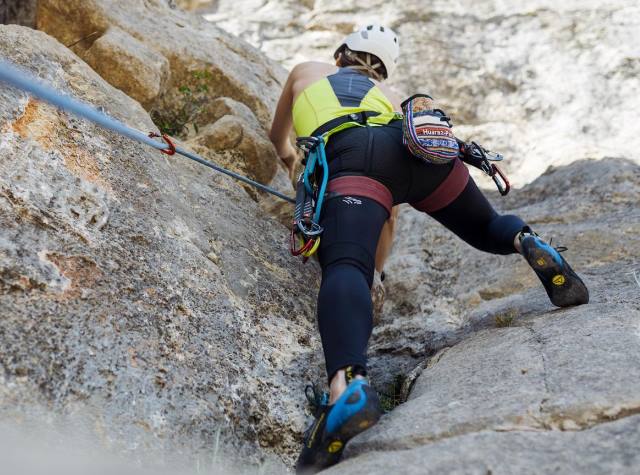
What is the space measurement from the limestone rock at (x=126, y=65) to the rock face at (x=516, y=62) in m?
3.95

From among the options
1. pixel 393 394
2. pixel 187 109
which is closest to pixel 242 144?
pixel 187 109

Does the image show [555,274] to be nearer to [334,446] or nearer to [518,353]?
[518,353]

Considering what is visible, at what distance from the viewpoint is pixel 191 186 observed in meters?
3.98

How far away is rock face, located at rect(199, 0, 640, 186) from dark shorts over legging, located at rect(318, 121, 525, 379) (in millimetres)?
3044

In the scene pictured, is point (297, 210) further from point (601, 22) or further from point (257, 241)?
point (601, 22)

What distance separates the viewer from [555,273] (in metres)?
3.24

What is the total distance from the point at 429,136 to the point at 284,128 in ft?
6.15

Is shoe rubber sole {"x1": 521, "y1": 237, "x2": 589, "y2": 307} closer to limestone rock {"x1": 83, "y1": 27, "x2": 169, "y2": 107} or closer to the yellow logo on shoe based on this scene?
the yellow logo on shoe

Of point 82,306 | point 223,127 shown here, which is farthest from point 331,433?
point 223,127

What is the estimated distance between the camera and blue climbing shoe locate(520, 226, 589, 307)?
324cm

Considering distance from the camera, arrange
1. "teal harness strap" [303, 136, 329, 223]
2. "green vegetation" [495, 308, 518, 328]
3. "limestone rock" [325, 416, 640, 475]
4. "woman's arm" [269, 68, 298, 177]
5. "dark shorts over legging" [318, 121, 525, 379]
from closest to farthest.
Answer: "limestone rock" [325, 416, 640, 475]
"dark shorts over legging" [318, 121, 525, 379]
"teal harness strap" [303, 136, 329, 223]
"green vegetation" [495, 308, 518, 328]
"woman's arm" [269, 68, 298, 177]

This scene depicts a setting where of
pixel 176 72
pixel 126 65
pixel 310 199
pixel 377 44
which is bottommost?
pixel 176 72

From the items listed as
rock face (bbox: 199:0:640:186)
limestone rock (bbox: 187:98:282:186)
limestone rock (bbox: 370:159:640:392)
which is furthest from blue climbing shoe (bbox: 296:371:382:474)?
rock face (bbox: 199:0:640:186)

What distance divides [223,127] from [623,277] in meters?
2.98
